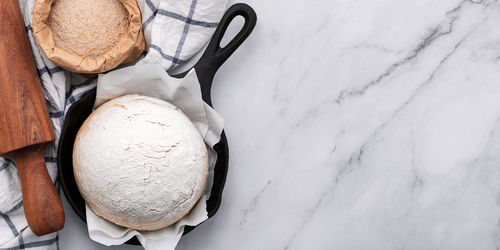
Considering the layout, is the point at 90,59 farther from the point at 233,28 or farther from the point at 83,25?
the point at 233,28

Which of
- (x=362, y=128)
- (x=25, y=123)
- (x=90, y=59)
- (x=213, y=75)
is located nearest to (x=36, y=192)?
(x=25, y=123)

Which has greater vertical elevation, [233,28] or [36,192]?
[233,28]

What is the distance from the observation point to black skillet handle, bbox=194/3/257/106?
36.4 inches

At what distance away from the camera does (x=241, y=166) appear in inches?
39.4

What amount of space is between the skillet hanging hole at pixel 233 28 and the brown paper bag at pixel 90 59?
0.50ft

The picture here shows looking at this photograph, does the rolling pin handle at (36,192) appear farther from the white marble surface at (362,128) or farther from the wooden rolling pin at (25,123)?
the white marble surface at (362,128)

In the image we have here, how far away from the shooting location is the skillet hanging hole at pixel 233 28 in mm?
970

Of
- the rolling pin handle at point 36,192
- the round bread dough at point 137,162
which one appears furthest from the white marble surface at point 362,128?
the rolling pin handle at point 36,192

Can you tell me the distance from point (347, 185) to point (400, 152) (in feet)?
0.38

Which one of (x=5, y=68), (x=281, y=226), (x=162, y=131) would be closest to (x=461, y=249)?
(x=281, y=226)

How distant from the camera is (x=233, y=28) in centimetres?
97

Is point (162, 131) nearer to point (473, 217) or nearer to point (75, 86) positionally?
point (75, 86)

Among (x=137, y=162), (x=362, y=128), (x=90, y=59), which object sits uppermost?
(x=90, y=59)

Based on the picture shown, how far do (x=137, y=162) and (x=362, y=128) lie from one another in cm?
43
